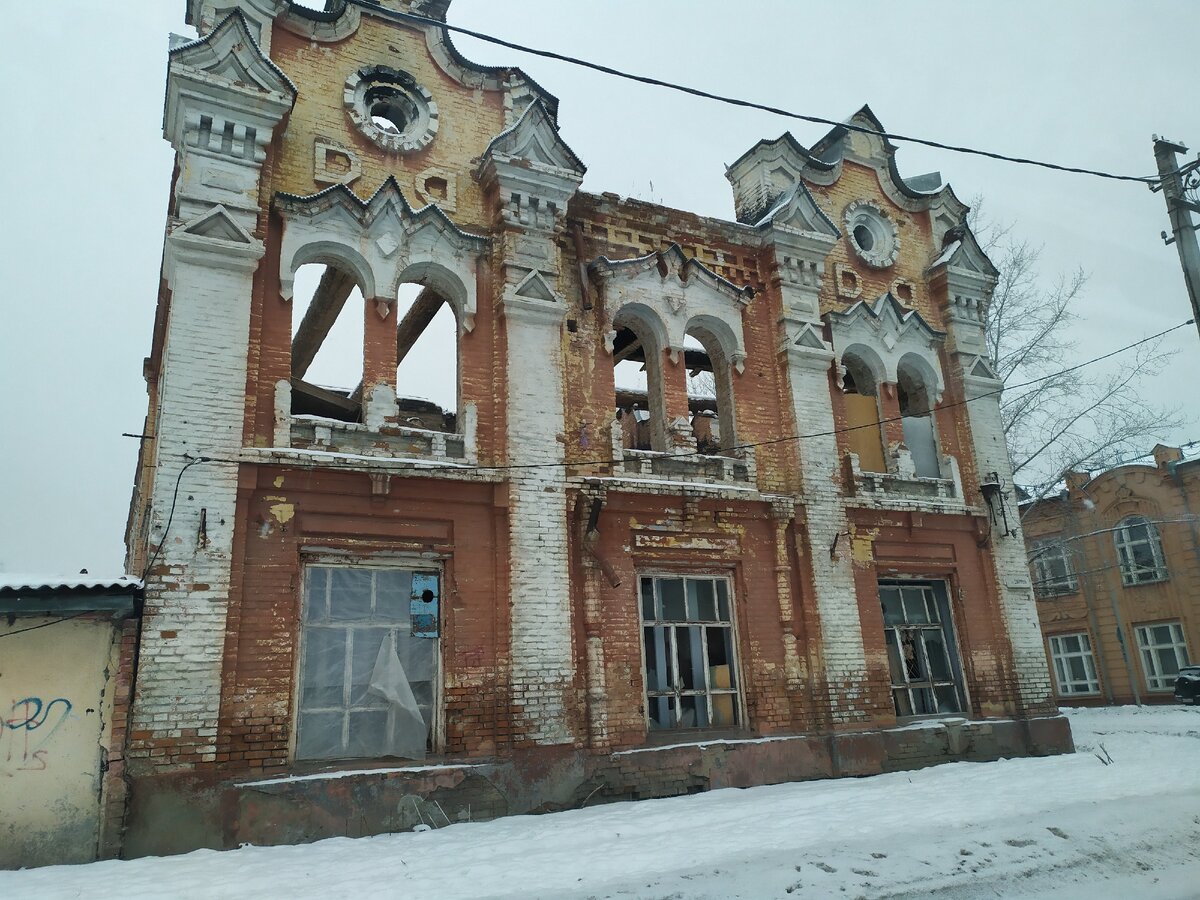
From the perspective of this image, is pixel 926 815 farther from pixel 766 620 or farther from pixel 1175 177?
pixel 1175 177

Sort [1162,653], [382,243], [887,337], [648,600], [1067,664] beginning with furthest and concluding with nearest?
[1067,664], [1162,653], [887,337], [648,600], [382,243]

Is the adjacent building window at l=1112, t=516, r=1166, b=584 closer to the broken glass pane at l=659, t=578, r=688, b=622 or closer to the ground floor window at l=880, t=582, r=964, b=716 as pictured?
the ground floor window at l=880, t=582, r=964, b=716

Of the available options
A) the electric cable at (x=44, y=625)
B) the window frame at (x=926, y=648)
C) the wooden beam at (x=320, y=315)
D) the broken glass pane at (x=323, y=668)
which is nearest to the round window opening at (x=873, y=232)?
the window frame at (x=926, y=648)

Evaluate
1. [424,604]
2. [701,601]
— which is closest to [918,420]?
[701,601]

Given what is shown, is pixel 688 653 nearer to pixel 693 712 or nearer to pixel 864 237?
pixel 693 712

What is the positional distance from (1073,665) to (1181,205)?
1981 centimetres

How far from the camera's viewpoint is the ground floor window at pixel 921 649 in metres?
11.6

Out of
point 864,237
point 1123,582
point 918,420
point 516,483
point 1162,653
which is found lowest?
point 1162,653

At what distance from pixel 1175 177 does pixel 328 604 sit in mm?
10900

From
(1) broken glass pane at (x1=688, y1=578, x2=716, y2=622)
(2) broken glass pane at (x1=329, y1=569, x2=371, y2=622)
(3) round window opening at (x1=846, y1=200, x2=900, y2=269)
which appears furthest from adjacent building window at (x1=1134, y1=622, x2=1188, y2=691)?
(2) broken glass pane at (x1=329, y1=569, x2=371, y2=622)

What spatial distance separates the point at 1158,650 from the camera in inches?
945

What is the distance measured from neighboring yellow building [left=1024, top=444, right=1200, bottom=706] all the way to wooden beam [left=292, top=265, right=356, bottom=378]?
18701mm

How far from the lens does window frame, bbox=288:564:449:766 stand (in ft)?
26.3

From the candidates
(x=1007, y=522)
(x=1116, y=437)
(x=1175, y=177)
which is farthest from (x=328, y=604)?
(x=1116, y=437)
